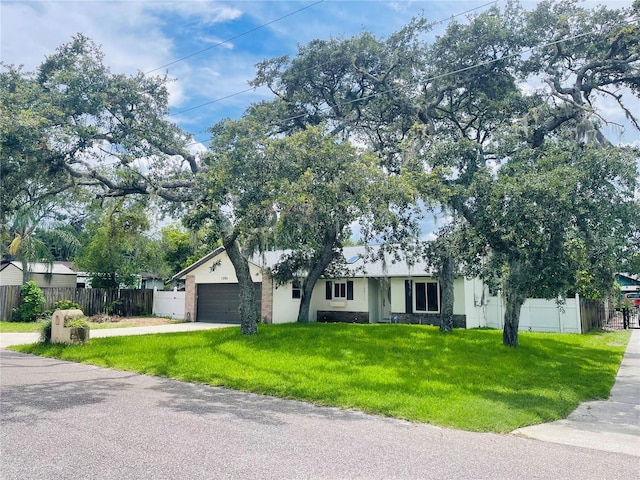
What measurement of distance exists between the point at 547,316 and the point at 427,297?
5261 millimetres

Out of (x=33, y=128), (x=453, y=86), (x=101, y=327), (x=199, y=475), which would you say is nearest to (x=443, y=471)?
(x=199, y=475)

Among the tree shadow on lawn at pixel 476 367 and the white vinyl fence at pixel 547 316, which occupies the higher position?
the white vinyl fence at pixel 547 316

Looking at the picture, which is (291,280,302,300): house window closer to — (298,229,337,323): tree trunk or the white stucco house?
the white stucco house

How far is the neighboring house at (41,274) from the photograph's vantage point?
27.4 meters

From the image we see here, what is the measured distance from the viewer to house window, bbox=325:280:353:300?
23019mm

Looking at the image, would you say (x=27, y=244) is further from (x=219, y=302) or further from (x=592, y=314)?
(x=592, y=314)

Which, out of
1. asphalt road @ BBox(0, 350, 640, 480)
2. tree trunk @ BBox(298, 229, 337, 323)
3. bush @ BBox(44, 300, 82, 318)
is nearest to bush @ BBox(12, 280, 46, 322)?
bush @ BBox(44, 300, 82, 318)

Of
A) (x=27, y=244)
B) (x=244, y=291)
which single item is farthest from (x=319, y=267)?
(x=27, y=244)

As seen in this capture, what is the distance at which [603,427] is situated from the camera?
6516 millimetres

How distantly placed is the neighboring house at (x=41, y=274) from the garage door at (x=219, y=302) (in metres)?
10.1

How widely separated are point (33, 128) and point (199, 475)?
32.1 feet

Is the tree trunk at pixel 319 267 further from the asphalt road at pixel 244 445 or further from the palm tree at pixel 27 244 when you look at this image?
the palm tree at pixel 27 244

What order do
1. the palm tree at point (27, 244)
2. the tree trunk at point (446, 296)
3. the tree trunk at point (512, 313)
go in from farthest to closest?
the palm tree at point (27, 244), the tree trunk at point (446, 296), the tree trunk at point (512, 313)

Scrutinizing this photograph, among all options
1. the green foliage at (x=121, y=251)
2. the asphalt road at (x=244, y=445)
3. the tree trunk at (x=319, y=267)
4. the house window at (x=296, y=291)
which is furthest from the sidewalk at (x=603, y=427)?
the house window at (x=296, y=291)
